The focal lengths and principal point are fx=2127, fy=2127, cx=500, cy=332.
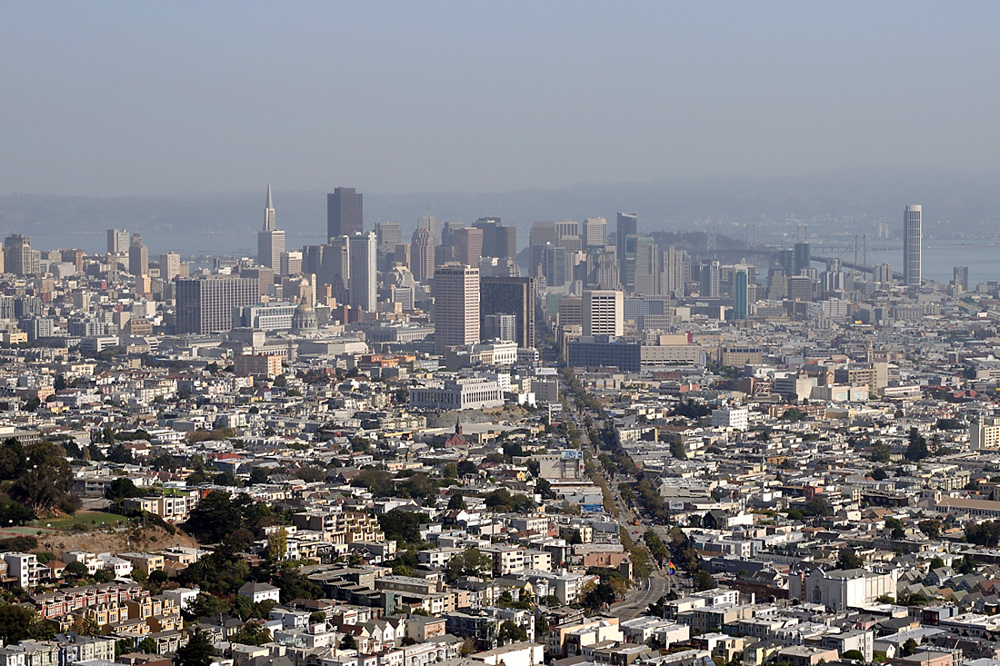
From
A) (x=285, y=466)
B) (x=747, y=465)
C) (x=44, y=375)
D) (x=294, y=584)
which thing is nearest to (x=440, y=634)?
(x=294, y=584)

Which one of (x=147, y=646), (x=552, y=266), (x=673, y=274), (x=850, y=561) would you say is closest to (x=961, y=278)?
(x=673, y=274)

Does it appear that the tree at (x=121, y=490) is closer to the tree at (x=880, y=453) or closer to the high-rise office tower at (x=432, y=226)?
the tree at (x=880, y=453)

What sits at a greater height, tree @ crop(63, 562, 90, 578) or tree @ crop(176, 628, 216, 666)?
tree @ crop(63, 562, 90, 578)

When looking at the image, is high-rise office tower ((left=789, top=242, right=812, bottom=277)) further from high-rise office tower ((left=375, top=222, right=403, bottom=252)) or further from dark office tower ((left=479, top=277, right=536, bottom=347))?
dark office tower ((left=479, top=277, right=536, bottom=347))

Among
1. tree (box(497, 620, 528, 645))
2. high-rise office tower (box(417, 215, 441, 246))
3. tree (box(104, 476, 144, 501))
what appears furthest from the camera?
high-rise office tower (box(417, 215, 441, 246))

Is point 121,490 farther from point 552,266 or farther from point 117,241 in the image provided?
point 117,241

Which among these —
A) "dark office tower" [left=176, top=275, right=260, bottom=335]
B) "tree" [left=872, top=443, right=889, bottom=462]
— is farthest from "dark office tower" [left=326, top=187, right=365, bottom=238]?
"tree" [left=872, top=443, right=889, bottom=462]
